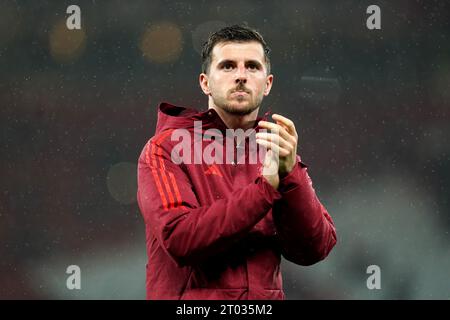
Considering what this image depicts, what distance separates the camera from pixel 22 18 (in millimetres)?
6195

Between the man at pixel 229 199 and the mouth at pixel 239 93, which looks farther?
the mouth at pixel 239 93

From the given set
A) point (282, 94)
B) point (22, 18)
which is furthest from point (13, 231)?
point (282, 94)

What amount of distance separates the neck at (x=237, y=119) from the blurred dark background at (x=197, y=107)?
4.01 metres

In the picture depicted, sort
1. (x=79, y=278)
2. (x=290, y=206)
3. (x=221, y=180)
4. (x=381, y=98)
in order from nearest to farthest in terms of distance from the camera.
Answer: (x=290, y=206), (x=221, y=180), (x=79, y=278), (x=381, y=98)

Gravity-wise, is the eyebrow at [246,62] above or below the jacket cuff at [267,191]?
above

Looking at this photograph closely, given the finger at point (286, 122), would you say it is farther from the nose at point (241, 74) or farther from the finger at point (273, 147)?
the nose at point (241, 74)

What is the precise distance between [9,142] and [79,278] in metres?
1.46

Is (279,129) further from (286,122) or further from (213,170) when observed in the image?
(213,170)

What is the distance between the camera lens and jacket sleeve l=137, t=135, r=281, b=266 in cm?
170

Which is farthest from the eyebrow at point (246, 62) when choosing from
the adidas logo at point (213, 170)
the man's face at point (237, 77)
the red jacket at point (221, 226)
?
the adidas logo at point (213, 170)

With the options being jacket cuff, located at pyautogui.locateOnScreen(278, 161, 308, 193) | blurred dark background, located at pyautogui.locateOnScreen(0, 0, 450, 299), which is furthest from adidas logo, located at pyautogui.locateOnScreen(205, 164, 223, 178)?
blurred dark background, located at pyautogui.locateOnScreen(0, 0, 450, 299)

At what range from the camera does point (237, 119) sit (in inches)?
80.0

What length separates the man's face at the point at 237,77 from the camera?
6.50ft
